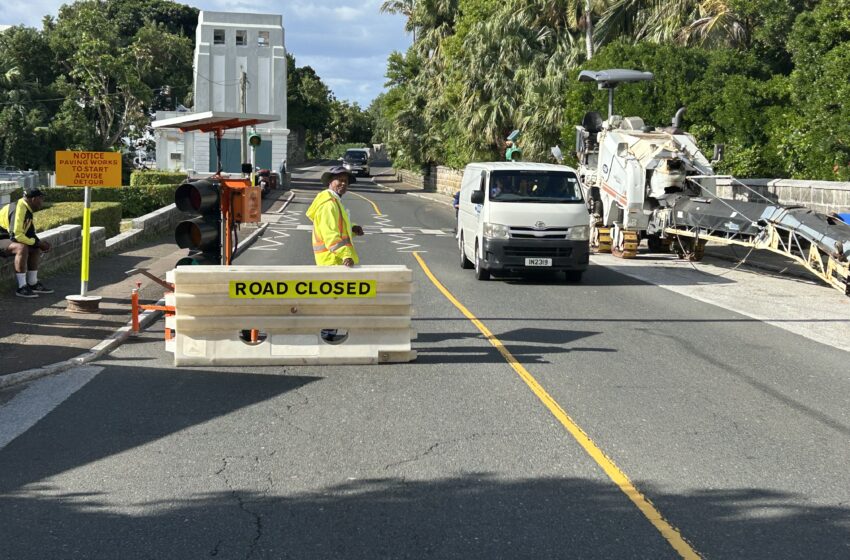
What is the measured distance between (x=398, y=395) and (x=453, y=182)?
150ft

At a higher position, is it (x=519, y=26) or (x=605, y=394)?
(x=519, y=26)

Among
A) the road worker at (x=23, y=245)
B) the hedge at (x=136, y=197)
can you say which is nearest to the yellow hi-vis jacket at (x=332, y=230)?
the road worker at (x=23, y=245)

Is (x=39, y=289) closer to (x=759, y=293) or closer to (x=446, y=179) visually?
(x=759, y=293)

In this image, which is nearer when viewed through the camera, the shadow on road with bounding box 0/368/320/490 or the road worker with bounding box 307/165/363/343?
the shadow on road with bounding box 0/368/320/490

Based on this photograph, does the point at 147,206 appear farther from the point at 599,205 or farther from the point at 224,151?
the point at 224,151

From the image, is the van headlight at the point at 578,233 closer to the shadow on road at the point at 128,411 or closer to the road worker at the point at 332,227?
the road worker at the point at 332,227

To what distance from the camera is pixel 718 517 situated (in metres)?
5.43

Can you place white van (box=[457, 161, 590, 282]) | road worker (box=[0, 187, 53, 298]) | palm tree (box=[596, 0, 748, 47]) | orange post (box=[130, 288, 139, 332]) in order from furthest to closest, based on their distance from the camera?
1. palm tree (box=[596, 0, 748, 47])
2. white van (box=[457, 161, 590, 282])
3. road worker (box=[0, 187, 53, 298])
4. orange post (box=[130, 288, 139, 332])

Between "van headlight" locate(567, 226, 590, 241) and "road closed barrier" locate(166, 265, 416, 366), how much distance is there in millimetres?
7754

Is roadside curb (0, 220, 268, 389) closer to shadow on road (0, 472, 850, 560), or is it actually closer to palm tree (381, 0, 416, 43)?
shadow on road (0, 472, 850, 560)

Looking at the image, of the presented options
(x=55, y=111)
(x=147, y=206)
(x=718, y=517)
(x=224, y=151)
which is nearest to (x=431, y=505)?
(x=718, y=517)

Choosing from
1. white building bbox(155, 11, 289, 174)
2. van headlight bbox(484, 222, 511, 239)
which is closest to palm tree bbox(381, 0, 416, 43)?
white building bbox(155, 11, 289, 174)

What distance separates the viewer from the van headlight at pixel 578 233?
16.8 meters

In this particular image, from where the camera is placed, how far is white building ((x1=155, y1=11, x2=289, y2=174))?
67.0 metres
